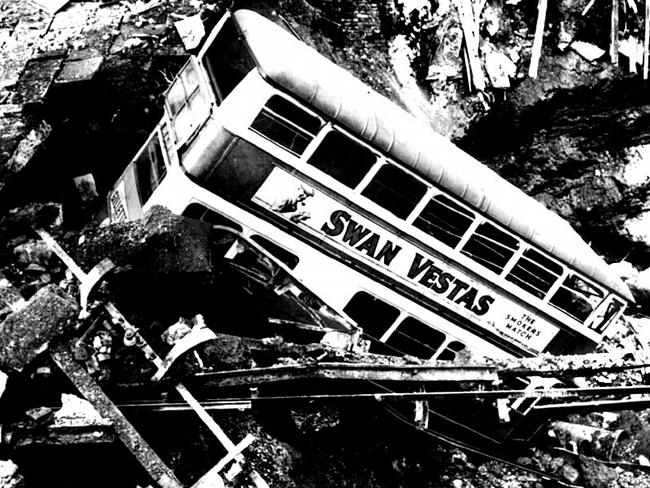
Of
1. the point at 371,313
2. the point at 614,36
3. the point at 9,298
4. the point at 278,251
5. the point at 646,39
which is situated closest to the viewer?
the point at 9,298

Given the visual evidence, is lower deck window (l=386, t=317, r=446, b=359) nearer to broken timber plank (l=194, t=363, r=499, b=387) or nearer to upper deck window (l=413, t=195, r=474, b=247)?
upper deck window (l=413, t=195, r=474, b=247)

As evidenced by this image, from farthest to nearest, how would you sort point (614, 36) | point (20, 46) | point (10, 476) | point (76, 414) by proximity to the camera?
1. point (614, 36)
2. point (20, 46)
3. point (76, 414)
4. point (10, 476)

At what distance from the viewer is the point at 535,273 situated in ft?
24.8

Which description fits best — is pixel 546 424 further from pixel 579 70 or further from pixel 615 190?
pixel 579 70

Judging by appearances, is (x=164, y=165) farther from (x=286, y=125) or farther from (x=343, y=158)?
(x=343, y=158)

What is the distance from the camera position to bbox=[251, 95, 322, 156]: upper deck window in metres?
6.51

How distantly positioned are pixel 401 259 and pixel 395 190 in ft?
2.54

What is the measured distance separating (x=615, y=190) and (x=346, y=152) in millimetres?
6448

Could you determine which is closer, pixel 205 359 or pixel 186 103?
pixel 205 359

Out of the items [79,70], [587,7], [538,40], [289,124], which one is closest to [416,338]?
[289,124]

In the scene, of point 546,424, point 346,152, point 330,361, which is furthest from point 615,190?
point 330,361

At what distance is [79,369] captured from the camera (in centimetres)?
473

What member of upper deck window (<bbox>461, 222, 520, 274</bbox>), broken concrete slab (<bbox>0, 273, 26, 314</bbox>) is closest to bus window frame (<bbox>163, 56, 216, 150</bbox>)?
broken concrete slab (<bbox>0, 273, 26, 314</bbox>)

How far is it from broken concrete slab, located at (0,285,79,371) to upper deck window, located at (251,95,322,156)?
271cm
